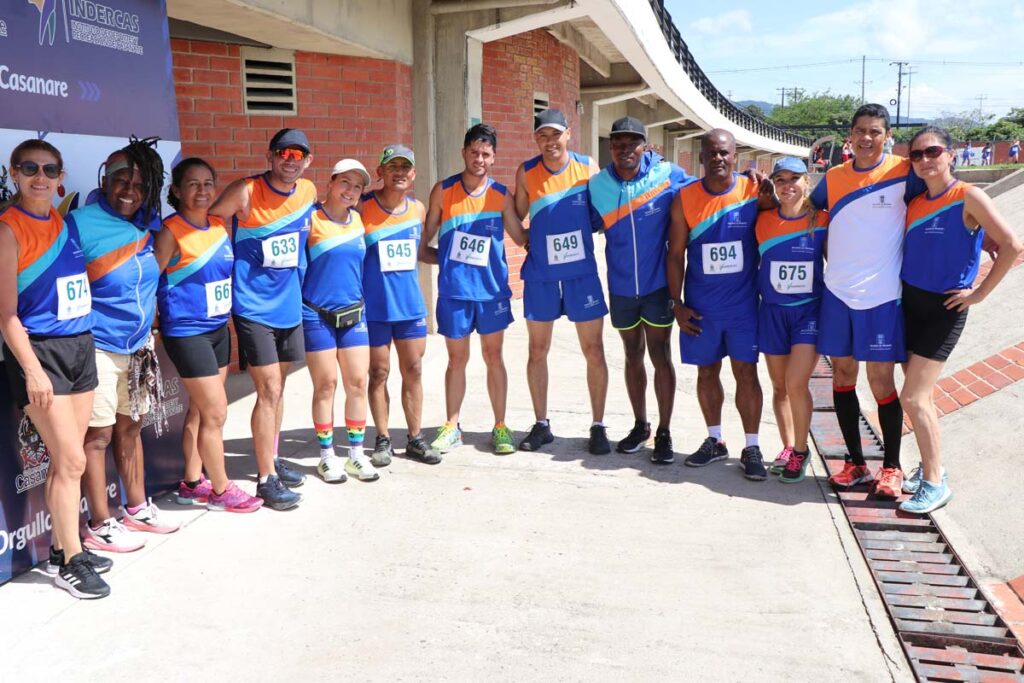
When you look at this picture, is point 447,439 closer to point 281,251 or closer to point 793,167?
point 281,251

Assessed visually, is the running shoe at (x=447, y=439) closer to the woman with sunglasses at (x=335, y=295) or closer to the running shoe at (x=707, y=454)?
the woman with sunglasses at (x=335, y=295)

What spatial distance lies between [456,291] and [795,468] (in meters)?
2.29

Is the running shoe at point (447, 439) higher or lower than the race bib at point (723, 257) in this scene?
lower

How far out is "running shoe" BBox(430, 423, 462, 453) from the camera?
5951 mm

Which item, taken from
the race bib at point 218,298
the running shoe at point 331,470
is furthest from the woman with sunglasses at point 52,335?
the running shoe at point 331,470

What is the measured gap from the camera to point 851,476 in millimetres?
5281

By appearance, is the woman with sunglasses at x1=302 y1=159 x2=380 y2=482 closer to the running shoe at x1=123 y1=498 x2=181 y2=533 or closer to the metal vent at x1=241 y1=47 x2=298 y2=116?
the running shoe at x1=123 y1=498 x2=181 y2=533

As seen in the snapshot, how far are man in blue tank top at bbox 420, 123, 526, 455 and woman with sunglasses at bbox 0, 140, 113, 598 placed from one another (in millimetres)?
2291

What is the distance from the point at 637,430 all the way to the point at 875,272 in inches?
74.2

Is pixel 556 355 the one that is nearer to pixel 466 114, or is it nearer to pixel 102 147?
pixel 466 114

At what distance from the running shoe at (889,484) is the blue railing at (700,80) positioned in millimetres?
11423

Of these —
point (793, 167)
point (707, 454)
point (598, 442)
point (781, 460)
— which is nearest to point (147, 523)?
point (598, 442)

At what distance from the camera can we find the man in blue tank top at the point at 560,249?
5.60 metres

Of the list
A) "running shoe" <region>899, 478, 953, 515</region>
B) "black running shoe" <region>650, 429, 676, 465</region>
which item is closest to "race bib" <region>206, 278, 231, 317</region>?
"black running shoe" <region>650, 429, 676, 465</region>
